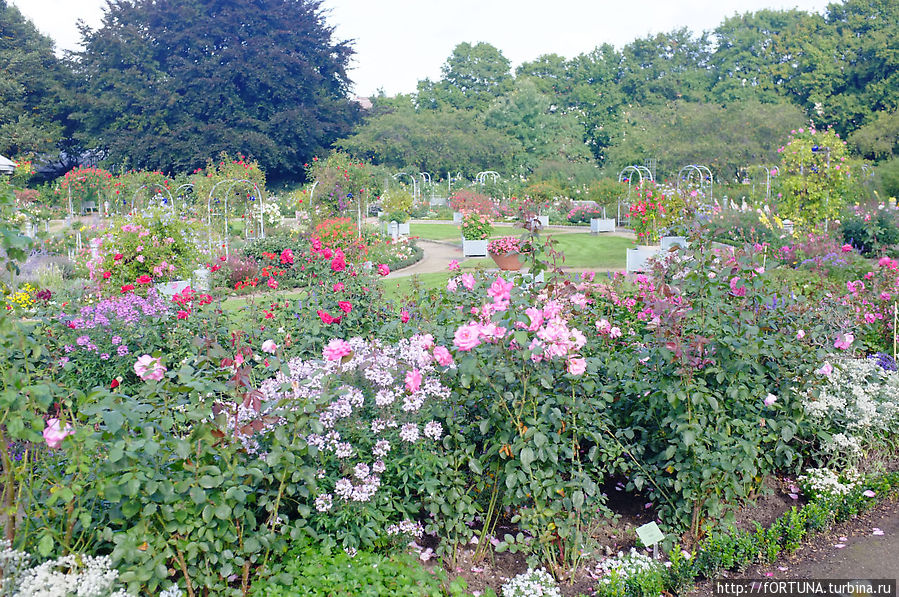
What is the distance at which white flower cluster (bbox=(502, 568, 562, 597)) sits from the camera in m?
2.34

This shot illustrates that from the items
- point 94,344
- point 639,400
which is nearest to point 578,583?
point 639,400

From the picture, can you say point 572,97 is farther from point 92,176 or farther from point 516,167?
point 92,176

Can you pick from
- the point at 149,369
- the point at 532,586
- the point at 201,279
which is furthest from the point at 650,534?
the point at 201,279

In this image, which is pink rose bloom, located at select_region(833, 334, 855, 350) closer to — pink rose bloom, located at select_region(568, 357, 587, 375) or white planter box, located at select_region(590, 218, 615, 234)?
pink rose bloom, located at select_region(568, 357, 587, 375)

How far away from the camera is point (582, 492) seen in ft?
8.29

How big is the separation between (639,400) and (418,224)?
1709 cm

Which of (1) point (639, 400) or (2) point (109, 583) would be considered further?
(1) point (639, 400)

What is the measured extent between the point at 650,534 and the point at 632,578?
0.26m

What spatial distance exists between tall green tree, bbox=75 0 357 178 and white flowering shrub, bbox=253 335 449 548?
25.5 m

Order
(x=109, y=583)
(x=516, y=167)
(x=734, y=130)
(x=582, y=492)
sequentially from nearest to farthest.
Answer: (x=109, y=583) < (x=582, y=492) < (x=734, y=130) < (x=516, y=167)

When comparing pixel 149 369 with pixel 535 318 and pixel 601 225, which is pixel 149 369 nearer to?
pixel 535 318

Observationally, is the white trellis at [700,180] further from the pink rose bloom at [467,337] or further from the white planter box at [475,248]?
the pink rose bloom at [467,337]

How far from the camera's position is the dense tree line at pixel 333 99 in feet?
81.1

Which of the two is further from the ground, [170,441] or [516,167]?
[516,167]
